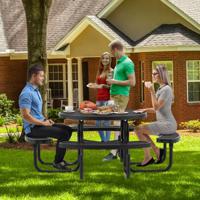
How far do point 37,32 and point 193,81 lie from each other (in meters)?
10.1

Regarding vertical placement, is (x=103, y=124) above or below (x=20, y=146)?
above

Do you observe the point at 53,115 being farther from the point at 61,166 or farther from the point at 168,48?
the point at 61,166

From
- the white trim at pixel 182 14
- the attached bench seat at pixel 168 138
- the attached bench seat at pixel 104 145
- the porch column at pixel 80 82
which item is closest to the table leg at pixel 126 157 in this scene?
the attached bench seat at pixel 104 145

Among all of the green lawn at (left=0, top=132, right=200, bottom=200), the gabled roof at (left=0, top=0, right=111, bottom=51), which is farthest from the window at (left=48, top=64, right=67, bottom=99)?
the green lawn at (left=0, top=132, right=200, bottom=200)

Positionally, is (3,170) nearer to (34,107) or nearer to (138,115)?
(34,107)

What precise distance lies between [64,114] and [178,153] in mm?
5276

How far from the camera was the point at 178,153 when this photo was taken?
15.3 meters

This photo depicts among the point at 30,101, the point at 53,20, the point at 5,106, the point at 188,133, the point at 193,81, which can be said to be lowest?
the point at 188,133

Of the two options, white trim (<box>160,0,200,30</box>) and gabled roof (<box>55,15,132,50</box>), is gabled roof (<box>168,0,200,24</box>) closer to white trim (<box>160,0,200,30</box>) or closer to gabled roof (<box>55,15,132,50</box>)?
white trim (<box>160,0,200,30</box>)

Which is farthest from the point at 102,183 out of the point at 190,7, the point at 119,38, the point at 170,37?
the point at 190,7

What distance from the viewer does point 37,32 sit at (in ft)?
55.4

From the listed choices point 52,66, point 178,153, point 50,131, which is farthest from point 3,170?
point 52,66

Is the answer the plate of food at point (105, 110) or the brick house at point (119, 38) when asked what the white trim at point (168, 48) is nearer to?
the brick house at point (119, 38)

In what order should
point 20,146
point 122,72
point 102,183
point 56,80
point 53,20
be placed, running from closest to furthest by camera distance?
point 102,183 < point 122,72 < point 20,146 < point 56,80 < point 53,20
